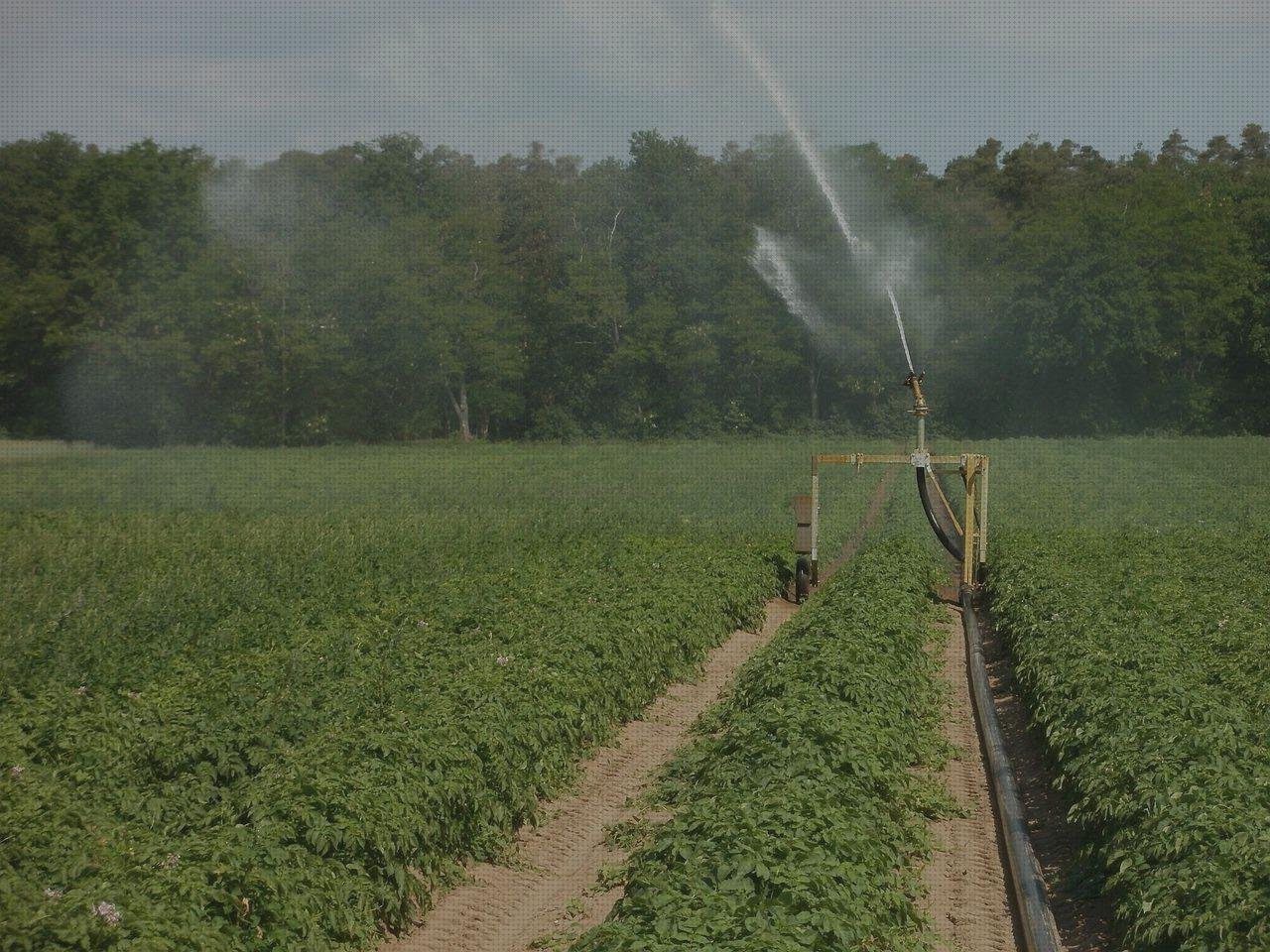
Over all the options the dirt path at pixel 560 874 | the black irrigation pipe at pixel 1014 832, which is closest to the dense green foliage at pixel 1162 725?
the black irrigation pipe at pixel 1014 832

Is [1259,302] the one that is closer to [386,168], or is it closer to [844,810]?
[386,168]

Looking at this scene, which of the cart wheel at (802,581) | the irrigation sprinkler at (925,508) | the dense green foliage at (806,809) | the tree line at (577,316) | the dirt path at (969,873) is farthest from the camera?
the tree line at (577,316)

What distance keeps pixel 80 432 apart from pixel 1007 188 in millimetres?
59604

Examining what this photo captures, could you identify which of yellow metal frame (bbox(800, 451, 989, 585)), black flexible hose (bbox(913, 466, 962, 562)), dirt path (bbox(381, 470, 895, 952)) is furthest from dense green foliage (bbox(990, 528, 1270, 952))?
dirt path (bbox(381, 470, 895, 952))

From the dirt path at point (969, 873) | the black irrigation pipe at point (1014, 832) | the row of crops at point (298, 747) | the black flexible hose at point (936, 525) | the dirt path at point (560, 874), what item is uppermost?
the black flexible hose at point (936, 525)

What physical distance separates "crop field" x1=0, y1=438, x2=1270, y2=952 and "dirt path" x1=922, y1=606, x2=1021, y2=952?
23 cm

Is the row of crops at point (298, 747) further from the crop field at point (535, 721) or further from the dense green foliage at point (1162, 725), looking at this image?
the dense green foliage at point (1162, 725)

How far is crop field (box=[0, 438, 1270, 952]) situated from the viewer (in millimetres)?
6246

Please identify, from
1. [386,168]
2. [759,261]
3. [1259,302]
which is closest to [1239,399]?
[1259,302]

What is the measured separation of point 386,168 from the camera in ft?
258

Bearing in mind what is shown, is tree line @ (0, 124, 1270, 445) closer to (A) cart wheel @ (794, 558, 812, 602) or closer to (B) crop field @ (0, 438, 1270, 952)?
(A) cart wheel @ (794, 558, 812, 602)

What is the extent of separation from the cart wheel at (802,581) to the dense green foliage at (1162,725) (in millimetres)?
3391

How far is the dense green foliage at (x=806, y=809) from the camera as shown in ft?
19.4

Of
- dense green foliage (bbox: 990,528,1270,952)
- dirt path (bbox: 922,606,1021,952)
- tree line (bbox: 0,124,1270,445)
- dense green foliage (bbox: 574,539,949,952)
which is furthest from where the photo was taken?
tree line (bbox: 0,124,1270,445)
